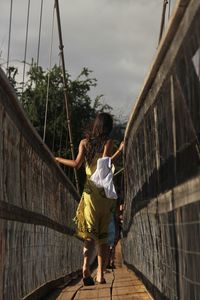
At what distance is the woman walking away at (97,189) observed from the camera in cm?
604

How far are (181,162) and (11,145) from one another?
1307 mm

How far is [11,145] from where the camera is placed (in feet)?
12.6

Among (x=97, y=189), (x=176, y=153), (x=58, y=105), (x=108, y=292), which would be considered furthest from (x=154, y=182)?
(x=58, y=105)

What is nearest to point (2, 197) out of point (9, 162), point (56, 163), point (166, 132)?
point (9, 162)

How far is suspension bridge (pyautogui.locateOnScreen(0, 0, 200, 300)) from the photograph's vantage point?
251 centimetres

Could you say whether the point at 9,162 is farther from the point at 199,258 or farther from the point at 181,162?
the point at 199,258

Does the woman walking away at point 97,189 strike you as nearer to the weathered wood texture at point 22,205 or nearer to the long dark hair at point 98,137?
the long dark hair at point 98,137

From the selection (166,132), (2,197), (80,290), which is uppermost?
(166,132)

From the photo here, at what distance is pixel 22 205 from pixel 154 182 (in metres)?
0.79

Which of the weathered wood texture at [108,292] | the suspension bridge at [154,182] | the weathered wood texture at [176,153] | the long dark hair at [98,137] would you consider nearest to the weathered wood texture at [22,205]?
the suspension bridge at [154,182]

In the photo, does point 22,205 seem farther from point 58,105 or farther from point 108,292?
point 58,105

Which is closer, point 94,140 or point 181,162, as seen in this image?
point 181,162

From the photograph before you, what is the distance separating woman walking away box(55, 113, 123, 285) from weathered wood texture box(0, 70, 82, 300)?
0.30 m

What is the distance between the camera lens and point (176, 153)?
9.57 ft
